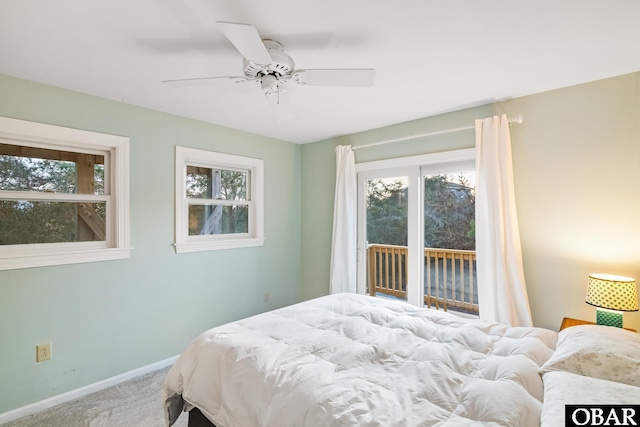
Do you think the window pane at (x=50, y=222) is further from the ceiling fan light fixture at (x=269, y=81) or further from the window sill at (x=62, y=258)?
the ceiling fan light fixture at (x=269, y=81)

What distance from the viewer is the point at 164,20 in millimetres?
1571

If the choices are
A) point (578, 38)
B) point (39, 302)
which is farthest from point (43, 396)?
point (578, 38)

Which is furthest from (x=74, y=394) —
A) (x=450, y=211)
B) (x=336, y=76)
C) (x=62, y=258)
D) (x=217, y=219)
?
(x=450, y=211)

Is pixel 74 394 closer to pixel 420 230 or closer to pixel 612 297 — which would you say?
pixel 420 230

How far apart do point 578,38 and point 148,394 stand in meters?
3.80

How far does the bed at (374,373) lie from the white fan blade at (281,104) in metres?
1.45

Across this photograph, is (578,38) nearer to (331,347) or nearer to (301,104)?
(301,104)

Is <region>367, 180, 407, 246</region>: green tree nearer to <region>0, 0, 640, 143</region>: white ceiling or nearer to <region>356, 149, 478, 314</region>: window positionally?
<region>356, 149, 478, 314</region>: window

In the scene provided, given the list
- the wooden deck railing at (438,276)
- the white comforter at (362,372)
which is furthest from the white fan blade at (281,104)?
the wooden deck railing at (438,276)

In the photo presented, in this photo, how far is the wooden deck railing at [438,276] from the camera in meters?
3.02

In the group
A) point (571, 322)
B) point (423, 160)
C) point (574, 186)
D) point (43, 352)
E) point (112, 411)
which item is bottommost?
point (112, 411)

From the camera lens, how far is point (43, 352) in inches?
89.6

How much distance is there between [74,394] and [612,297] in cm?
386

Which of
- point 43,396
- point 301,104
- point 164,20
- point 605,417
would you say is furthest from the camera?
point 301,104
